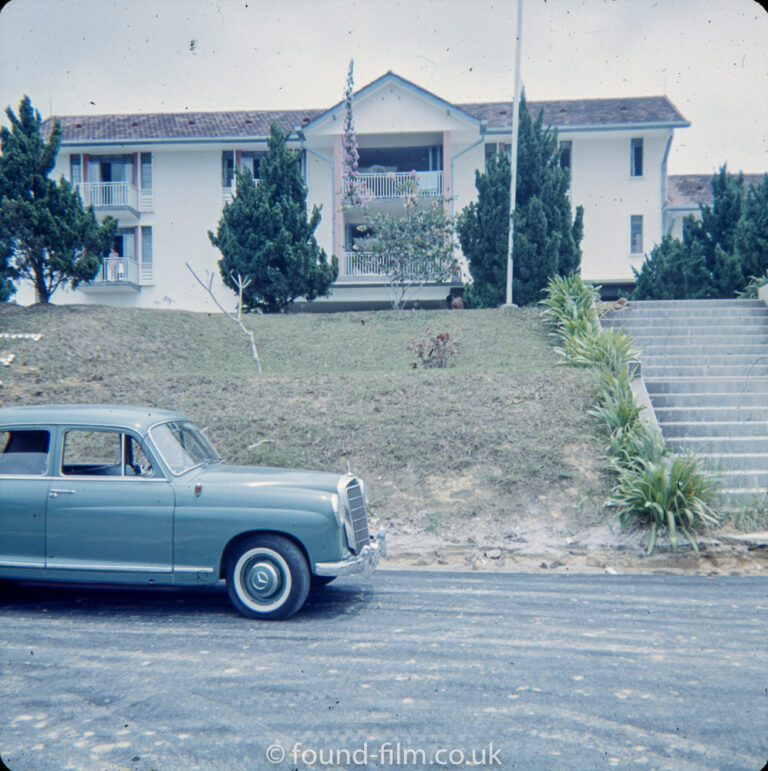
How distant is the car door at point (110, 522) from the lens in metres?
6.06

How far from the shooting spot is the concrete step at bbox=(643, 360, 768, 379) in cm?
1328

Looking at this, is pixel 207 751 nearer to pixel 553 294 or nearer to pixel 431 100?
pixel 553 294

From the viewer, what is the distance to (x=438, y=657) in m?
5.02

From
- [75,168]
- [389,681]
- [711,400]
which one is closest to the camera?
[389,681]

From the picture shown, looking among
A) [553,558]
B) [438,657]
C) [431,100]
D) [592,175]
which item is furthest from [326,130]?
[438,657]

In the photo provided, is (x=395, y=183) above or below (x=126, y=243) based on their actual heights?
above

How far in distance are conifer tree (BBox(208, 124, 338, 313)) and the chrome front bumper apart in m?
15.3

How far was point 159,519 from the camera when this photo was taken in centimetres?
607

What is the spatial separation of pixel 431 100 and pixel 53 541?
963 inches

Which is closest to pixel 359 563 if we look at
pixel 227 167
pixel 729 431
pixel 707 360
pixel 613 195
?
pixel 729 431

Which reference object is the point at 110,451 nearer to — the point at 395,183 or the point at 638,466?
the point at 638,466

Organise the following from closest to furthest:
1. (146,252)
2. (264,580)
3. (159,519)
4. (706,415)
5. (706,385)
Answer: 1. (264,580)
2. (159,519)
3. (706,415)
4. (706,385)
5. (146,252)

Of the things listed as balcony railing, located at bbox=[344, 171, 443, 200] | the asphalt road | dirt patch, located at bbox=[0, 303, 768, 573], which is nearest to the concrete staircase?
dirt patch, located at bbox=[0, 303, 768, 573]

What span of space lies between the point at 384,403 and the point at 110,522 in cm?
592
